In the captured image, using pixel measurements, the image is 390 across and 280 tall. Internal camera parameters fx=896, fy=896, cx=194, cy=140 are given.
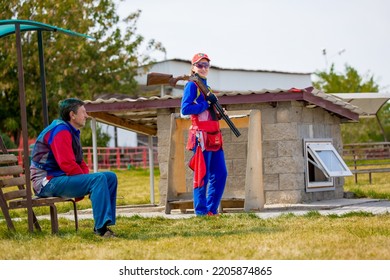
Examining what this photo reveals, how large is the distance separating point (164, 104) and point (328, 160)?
2.71 m

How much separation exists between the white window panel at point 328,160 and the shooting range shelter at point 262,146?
→ 2 cm

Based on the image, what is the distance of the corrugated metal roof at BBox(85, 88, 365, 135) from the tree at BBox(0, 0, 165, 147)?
21759 mm

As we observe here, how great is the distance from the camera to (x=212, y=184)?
11.2 metres

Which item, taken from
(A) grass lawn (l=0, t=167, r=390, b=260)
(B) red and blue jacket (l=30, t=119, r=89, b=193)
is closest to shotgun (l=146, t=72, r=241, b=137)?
(A) grass lawn (l=0, t=167, r=390, b=260)

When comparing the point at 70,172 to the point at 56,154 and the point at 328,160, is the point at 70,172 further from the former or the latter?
the point at 328,160

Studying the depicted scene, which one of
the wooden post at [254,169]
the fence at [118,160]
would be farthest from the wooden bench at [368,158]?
the fence at [118,160]

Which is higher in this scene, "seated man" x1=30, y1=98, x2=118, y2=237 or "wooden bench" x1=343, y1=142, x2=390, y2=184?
"seated man" x1=30, y1=98, x2=118, y2=237

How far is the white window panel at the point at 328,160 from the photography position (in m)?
13.4

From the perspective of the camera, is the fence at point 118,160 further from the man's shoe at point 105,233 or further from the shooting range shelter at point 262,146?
the man's shoe at point 105,233

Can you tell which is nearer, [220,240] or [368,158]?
[220,240]

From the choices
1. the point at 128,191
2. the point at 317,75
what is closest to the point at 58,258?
the point at 128,191

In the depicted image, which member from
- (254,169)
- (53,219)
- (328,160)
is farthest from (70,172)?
(328,160)

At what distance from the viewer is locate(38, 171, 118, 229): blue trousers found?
8742 millimetres

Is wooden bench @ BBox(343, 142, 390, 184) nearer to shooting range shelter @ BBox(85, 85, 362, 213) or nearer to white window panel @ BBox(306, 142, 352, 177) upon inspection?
shooting range shelter @ BBox(85, 85, 362, 213)
